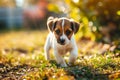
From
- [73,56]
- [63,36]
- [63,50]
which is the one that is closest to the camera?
[63,36]

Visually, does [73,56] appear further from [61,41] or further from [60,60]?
[61,41]

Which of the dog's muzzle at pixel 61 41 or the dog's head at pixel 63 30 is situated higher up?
the dog's head at pixel 63 30

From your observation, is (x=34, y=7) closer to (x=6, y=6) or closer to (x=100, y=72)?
(x=6, y=6)

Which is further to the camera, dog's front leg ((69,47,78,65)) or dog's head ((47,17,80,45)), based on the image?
dog's front leg ((69,47,78,65))

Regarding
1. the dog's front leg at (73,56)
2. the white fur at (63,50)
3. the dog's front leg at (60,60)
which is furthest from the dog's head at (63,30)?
the dog's front leg at (60,60)

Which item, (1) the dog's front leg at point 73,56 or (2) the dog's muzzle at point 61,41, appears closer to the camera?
(2) the dog's muzzle at point 61,41

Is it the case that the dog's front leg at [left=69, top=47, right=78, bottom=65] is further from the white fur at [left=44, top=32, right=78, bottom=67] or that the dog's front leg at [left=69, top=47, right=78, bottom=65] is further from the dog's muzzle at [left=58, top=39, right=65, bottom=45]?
the dog's muzzle at [left=58, top=39, right=65, bottom=45]

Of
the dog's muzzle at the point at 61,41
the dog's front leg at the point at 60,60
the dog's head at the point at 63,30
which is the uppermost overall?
the dog's head at the point at 63,30

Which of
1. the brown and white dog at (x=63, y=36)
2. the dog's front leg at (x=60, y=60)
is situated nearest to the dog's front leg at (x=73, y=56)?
the brown and white dog at (x=63, y=36)

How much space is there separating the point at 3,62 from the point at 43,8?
24.5 metres

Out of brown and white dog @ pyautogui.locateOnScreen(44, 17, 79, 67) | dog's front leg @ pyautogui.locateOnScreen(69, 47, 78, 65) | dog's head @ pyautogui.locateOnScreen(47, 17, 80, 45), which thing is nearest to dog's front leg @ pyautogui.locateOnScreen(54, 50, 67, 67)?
brown and white dog @ pyautogui.locateOnScreen(44, 17, 79, 67)

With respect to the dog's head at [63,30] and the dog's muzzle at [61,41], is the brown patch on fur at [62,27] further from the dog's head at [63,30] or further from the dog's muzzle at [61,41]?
the dog's muzzle at [61,41]

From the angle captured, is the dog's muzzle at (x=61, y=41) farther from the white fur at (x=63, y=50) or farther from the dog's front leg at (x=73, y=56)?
the dog's front leg at (x=73, y=56)

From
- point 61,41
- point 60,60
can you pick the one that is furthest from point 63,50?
point 61,41
